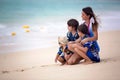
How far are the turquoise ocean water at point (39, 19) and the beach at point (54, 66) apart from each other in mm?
126

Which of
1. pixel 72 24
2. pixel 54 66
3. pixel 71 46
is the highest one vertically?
pixel 72 24

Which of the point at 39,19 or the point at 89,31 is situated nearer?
the point at 89,31

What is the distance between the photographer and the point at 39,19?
2.62 metres

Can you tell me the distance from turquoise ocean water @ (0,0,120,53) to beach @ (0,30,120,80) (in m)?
0.13

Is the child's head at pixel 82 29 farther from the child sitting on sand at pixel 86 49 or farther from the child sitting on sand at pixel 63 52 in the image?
the child sitting on sand at pixel 63 52

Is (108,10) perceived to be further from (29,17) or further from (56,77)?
(56,77)

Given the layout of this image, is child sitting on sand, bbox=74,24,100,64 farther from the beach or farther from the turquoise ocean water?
the turquoise ocean water

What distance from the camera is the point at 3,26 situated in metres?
2.51

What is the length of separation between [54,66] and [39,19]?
586 mm

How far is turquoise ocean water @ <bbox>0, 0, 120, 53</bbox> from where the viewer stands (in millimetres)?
2525

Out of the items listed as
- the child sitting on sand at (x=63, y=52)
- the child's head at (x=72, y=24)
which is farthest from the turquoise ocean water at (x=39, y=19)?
the child's head at (x=72, y=24)

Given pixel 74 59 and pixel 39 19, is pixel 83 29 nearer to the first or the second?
pixel 74 59

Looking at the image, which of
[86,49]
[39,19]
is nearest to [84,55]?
[86,49]

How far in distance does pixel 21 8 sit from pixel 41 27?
0.23 m
